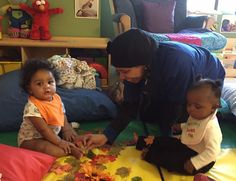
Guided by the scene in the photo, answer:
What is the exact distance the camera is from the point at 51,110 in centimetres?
124

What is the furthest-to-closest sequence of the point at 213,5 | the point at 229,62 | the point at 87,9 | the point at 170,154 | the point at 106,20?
1. the point at 213,5
2. the point at 229,62
3. the point at 106,20
4. the point at 87,9
5. the point at 170,154

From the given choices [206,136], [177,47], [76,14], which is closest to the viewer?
[206,136]

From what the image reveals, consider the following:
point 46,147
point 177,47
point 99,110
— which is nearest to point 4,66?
point 99,110

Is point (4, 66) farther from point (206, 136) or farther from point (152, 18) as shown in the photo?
point (206, 136)

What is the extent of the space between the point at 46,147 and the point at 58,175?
0.52 feet

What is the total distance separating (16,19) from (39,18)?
20 centimetres

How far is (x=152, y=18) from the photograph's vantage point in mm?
2611

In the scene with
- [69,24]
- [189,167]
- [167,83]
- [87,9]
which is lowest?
[189,167]

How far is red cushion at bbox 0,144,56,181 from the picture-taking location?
0.99 meters

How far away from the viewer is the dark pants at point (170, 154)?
3.83ft

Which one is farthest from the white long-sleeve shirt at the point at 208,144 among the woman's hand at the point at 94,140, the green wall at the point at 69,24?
the green wall at the point at 69,24

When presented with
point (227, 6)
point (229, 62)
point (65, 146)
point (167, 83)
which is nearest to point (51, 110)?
point (65, 146)

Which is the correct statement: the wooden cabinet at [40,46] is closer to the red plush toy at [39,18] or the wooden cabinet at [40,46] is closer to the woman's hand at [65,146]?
the red plush toy at [39,18]

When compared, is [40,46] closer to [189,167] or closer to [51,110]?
[51,110]
